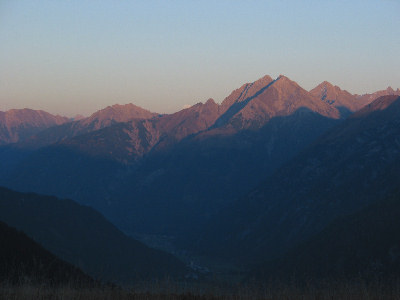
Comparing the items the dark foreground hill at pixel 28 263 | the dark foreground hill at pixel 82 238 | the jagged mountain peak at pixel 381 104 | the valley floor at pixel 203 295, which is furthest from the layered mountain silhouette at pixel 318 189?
the valley floor at pixel 203 295

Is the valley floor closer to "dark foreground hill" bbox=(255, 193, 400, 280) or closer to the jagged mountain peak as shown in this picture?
"dark foreground hill" bbox=(255, 193, 400, 280)

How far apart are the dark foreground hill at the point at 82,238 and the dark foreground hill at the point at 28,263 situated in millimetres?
37086

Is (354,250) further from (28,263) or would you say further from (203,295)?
(203,295)

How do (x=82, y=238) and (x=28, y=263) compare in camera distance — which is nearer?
(x=28, y=263)

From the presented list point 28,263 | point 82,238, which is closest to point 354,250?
point 82,238

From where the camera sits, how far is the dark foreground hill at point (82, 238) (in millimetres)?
82750

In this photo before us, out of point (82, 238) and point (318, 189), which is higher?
point (318, 189)

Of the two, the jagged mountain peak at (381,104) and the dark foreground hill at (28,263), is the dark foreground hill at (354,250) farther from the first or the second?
the jagged mountain peak at (381,104)

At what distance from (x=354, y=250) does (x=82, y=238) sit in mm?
47128

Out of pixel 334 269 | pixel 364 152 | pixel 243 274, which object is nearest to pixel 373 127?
pixel 364 152

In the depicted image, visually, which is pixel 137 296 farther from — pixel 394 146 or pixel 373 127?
pixel 373 127

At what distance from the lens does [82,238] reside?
95438 millimetres

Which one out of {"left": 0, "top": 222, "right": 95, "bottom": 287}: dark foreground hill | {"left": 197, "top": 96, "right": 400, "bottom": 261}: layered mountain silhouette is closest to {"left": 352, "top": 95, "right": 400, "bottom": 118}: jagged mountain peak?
{"left": 197, "top": 96, "right": 400, "bottom": 261}: layered mountain silhouette

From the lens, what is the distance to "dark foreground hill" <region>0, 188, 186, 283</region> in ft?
271
